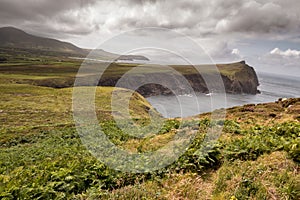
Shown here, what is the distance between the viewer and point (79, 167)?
7.57 meters

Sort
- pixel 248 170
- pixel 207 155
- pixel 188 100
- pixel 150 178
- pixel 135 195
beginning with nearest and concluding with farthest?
pixel 135 195, pixel 248 170, pixel 150 178, pixel 207 155, pixel 188 100

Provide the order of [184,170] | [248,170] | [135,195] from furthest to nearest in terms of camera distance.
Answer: [184,170] → [248,170] → [135,195]

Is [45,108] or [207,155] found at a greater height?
[207,155]

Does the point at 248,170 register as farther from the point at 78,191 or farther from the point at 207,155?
the point at 78,191

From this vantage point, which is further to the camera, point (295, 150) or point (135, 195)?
point (295, 150)

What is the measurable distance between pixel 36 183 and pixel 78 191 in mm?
1246

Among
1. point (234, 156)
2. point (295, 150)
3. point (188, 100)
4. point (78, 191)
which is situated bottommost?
point (188, 100)

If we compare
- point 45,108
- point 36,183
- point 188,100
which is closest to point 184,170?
point 36,183

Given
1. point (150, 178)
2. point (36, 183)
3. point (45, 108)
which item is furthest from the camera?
point (45, 108)

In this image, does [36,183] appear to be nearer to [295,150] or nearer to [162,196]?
[162,196]

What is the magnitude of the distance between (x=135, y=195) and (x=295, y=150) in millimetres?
5801

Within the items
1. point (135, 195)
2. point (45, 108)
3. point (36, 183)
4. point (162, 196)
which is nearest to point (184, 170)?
point (162, 196)

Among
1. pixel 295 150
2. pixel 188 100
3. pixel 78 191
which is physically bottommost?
pixel 188 100

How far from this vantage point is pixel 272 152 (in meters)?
8.55
